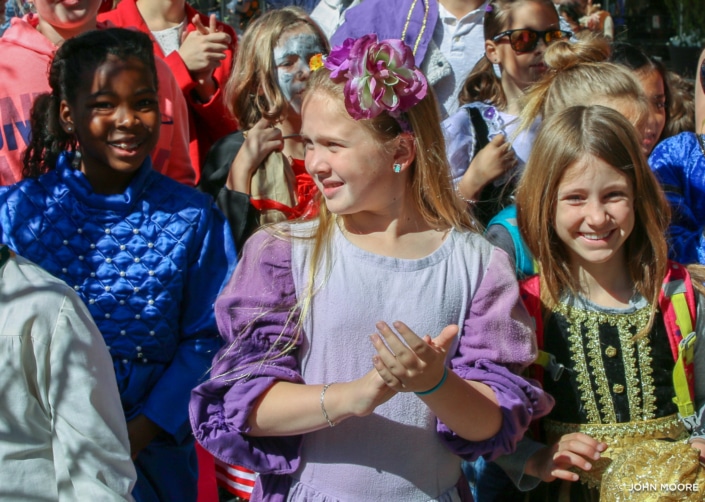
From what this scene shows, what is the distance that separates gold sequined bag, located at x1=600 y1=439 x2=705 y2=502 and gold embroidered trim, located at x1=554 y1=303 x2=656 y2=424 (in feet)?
0.88

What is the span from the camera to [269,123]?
11.8 ft

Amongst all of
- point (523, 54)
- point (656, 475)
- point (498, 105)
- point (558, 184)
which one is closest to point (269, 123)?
point (498, 105)

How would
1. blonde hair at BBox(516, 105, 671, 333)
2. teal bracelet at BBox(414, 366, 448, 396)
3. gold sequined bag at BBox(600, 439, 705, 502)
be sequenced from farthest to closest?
blonde hair at BBox(516, 105, 671, 333), gold sequined bag at BBox(600, 439, 705, 502), teal bracelet at BBox(414, 366, 448, 396)

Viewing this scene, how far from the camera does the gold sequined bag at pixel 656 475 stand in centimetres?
228

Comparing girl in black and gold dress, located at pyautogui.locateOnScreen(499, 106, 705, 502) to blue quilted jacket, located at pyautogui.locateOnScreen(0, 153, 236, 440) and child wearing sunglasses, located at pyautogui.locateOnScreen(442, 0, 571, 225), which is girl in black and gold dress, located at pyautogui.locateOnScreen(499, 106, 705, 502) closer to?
child wearing sunglasses, located at pyautogui.locateOnScreen(442, 0, 571, 225)

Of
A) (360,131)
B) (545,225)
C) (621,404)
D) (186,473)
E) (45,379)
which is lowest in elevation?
(186,473)

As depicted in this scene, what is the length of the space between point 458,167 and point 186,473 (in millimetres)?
1547

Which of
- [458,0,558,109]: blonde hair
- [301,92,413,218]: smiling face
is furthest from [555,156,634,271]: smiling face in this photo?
[458,0,558,109]: blonde hair

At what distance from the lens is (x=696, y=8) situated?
39.6 feet

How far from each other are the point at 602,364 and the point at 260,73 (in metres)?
1.89

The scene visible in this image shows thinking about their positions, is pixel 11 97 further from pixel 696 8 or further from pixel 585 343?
pixel 696 8

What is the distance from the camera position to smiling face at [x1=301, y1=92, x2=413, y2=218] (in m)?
2.35

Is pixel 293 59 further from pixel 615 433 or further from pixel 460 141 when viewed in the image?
pixel 615 433

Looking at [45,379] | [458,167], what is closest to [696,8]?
[458,167]
